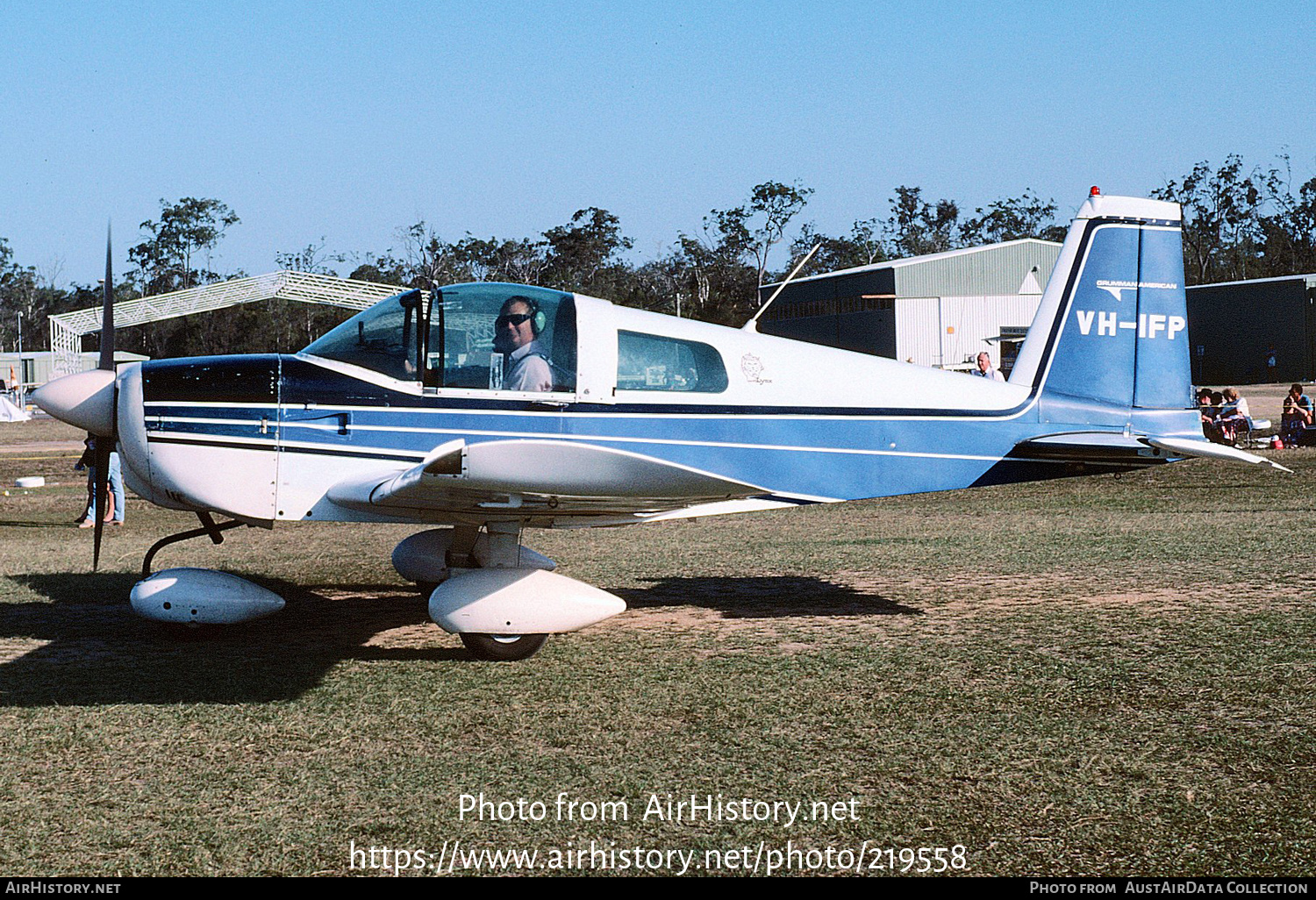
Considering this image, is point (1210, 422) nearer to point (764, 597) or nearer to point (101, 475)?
point (764, 597)

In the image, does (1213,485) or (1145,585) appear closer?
(1145,585)

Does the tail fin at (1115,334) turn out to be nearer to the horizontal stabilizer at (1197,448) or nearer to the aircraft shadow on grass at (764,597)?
the horizontal stabilizer at (1197,448)

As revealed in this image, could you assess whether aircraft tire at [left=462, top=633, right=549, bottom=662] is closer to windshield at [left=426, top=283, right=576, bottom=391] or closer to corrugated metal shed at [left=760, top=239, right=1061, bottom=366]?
windshield at [left=426, top=283, right=576, bottom=391]

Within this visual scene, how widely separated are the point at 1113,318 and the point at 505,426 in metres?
4.55

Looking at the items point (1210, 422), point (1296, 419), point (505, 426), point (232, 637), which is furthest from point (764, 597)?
point (1296, 419)

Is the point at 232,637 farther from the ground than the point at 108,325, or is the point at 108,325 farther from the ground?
the point at 108,325

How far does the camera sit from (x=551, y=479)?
5.75 m

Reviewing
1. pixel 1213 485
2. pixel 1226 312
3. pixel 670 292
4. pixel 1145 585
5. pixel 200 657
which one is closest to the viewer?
pixel 200 657

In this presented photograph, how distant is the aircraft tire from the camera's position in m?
6.86

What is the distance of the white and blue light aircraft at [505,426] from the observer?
22.8 feet

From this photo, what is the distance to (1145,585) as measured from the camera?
28.6 feet
